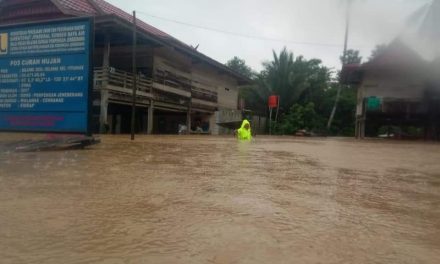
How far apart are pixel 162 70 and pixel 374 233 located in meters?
17.2

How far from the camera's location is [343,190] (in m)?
3.57

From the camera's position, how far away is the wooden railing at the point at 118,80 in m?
14.4

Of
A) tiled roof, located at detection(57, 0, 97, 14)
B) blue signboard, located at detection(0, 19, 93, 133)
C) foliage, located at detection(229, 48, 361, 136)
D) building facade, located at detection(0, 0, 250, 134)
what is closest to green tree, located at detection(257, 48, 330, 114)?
foliage, located at detection(229, 48, 361, 136)

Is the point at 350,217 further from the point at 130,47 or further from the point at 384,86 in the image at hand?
the point at 384,86

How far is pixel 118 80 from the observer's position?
15812mm

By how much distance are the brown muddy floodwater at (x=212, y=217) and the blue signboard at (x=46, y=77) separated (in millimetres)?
4007

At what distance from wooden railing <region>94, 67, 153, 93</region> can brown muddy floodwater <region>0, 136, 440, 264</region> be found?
1040 cm

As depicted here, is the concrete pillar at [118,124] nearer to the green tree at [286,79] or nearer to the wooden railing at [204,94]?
the wooden railing at [204,94]

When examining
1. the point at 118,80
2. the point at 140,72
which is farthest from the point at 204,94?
the point at 118,80

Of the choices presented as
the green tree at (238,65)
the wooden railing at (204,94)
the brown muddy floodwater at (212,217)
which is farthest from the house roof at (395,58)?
the green tree at (238,65)

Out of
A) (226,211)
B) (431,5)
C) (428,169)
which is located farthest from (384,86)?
(226,211)

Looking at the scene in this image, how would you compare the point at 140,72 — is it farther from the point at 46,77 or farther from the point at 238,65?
the point at 238,65

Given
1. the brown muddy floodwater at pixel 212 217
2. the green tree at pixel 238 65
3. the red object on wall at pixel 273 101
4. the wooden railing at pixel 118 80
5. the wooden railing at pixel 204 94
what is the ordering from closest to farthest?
the brown muddy floodwater at pixel 212 217
the wooden railing at pixel 118 80
the wooden railing at pixel 204 94
the red object on wall at pixel 273 101
the green tree at pixel 238 65

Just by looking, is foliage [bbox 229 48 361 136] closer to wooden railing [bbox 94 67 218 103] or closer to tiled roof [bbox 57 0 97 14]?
wooden railing [bbox 94 67 218 103]
